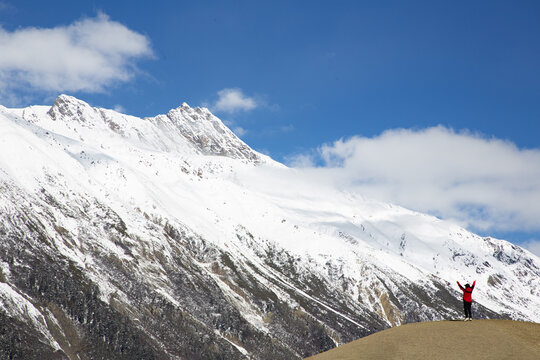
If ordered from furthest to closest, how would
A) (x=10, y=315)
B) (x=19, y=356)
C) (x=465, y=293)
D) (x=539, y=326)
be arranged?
(x=10, y=315), (x=19, y=356), (x=465, y=293), (x=539, y=326)

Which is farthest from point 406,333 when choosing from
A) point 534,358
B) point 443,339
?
point 534,358

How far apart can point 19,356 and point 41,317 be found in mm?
23723

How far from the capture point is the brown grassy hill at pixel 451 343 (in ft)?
90.9

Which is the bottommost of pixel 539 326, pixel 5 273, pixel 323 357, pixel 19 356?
pixel 19 356

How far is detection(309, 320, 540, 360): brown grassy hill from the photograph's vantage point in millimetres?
27719

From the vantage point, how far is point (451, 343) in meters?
29.3

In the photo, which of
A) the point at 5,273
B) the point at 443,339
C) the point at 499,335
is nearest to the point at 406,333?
the point at 443,339

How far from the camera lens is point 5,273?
655 feet

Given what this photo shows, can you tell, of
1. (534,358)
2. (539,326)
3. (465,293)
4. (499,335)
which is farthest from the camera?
(465,293)

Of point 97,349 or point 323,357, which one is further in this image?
point 97,349

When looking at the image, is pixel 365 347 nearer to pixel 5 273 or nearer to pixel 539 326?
pixel 539 326

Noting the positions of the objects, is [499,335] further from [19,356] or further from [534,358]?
[19,356]

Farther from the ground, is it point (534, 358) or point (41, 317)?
point (534, 358)

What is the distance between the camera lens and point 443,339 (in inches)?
1179
